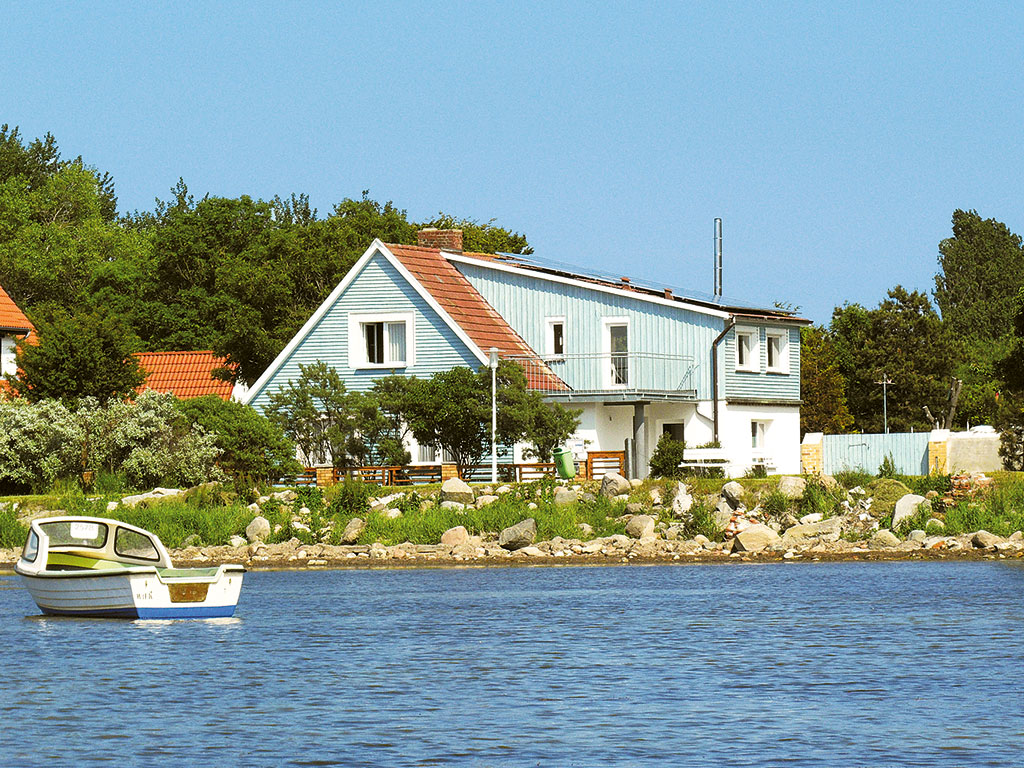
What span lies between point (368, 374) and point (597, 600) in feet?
83.0

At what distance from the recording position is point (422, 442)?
56156mm

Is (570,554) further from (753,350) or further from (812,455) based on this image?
(753,350)

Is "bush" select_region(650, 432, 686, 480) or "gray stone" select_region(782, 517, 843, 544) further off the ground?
"bush" select_region(650, 432, 686, 480)

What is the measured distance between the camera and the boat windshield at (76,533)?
36438 mm

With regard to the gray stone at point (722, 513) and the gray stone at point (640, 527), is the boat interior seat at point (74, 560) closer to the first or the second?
the gray stone at point (640, 527)

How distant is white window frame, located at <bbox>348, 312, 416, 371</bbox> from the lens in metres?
60.7

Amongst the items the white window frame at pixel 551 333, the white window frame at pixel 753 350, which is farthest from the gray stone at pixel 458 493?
the white window frame at pixel 753 350

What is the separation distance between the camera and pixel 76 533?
3641 centimetres

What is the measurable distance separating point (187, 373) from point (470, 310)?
17540 millimetres

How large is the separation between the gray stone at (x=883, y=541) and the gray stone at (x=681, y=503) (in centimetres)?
540

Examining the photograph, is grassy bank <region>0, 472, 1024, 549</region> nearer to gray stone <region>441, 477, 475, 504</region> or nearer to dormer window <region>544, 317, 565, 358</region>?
gray stone <region>441, 477, 475, 504</region>

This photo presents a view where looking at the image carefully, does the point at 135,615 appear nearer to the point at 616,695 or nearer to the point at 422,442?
the point at 616,695

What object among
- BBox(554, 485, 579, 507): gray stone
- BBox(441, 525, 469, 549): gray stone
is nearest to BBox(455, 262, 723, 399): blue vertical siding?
BBox(554, 485, 579, 507): gray stone

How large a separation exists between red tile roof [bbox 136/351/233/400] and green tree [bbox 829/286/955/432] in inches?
1491
